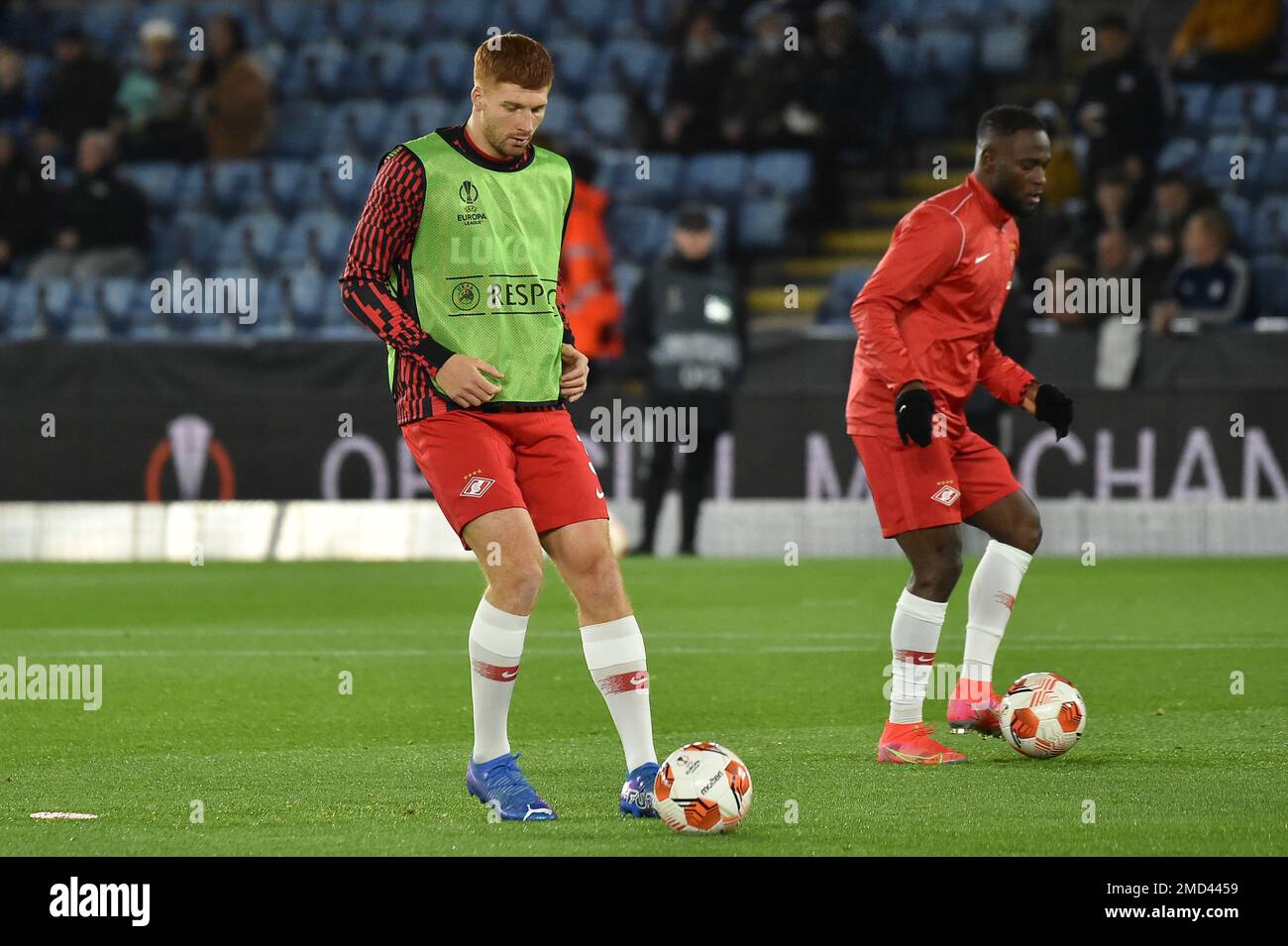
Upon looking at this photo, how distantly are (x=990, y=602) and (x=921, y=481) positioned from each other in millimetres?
613

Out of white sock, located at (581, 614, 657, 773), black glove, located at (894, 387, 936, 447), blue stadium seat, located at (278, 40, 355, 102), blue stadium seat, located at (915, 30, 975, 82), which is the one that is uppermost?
blue stadium seat, located at (278, 40, 355, 102)

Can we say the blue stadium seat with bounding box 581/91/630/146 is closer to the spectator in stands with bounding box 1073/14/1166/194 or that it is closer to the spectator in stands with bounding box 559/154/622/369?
the spectator in stands with bounding box 559/154/622/369

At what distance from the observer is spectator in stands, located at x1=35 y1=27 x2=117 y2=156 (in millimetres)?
22875

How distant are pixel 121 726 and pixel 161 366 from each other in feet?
33.2

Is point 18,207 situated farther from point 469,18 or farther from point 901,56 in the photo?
point 901,56

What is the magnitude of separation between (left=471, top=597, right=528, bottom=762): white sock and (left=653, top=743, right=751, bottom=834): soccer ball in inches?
22.0

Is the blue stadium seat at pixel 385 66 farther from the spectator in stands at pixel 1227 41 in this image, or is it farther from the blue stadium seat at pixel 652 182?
the spectator in stands at pixel 1227 41

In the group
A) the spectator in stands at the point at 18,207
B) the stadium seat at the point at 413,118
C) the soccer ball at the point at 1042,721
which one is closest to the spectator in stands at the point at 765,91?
the stadium seat at the point at 413,118

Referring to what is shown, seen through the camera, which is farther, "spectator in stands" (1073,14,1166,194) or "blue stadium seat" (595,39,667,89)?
"blue stadium seat" (595,39,667,89)

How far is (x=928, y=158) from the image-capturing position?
21.5 meters

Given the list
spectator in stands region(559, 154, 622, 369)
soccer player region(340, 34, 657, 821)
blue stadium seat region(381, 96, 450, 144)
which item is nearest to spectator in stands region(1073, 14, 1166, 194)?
spectator in stands region(559, 154, 622, 369)

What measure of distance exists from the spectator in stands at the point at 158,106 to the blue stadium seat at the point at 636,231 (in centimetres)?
487

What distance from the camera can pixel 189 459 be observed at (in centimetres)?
1727

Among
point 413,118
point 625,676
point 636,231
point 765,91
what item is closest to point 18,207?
point 413,118
